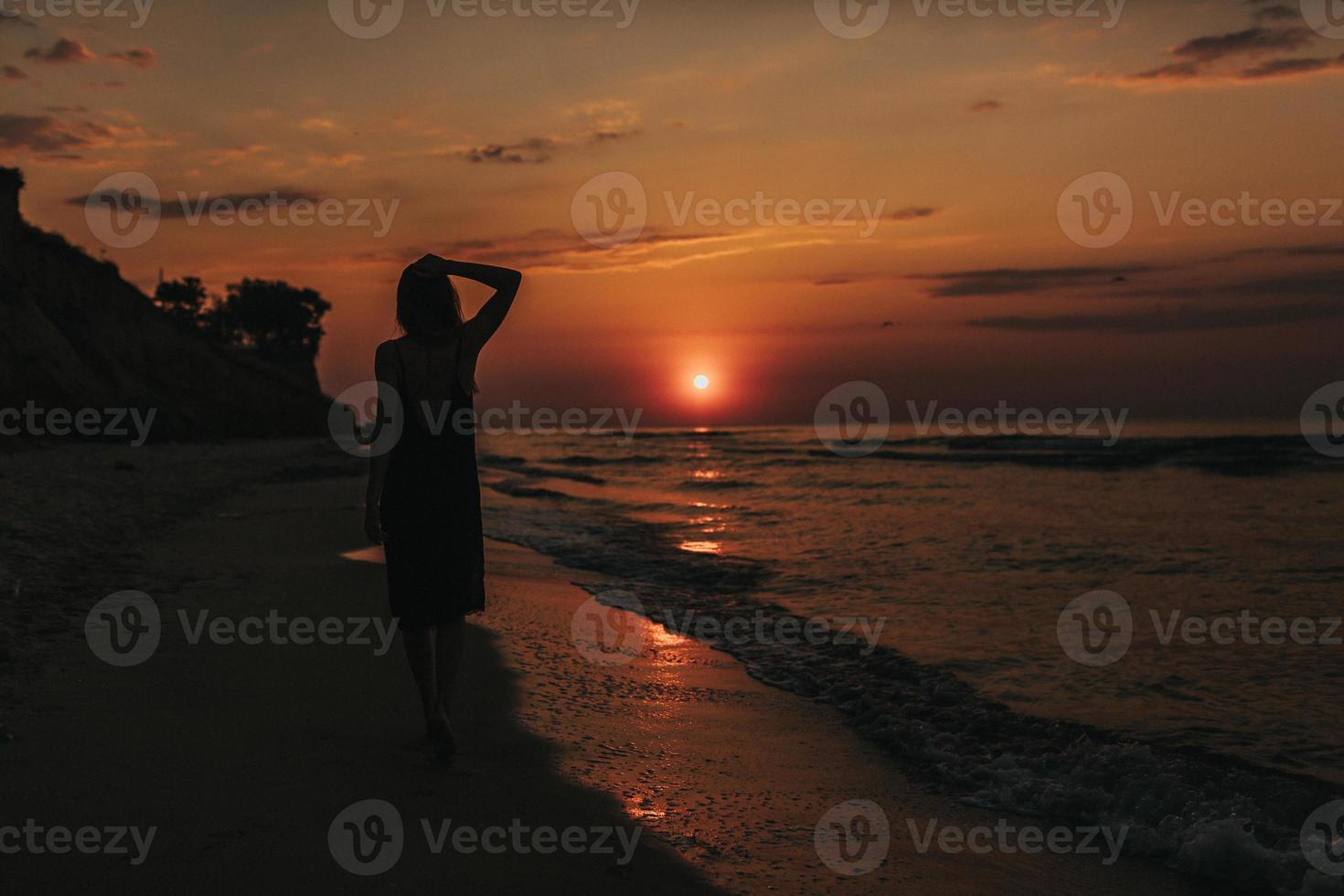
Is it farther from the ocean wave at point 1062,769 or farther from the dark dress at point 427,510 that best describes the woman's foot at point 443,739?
the ocean wave at point 1062,769

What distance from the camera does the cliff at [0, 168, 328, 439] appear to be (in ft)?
81.9

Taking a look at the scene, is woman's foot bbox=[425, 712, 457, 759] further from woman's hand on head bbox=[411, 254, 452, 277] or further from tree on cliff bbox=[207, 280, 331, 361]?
tree on cliff bbox=[207, 280, 331, 361]

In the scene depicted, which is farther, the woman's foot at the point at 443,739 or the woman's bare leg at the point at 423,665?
the woman's bare leg at the point at 423,665

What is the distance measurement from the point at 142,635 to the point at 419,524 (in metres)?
2.87

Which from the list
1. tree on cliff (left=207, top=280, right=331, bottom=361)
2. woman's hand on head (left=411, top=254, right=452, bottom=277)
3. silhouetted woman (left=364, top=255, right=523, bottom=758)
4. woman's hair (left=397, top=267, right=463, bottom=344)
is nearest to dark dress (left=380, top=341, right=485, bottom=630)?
silhouetted woman (left=364, top=255, right=523, bottom=758)

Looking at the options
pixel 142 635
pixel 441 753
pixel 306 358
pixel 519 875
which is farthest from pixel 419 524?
pixel 306 358

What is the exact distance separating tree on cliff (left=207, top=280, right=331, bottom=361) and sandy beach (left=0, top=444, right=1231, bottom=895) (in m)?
83.2

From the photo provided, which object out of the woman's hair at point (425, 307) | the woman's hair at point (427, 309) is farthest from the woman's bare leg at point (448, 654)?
the woman's hair at point (425, 307)

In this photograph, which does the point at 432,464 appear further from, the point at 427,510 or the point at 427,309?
the point at 427,309

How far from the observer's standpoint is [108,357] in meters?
31.5

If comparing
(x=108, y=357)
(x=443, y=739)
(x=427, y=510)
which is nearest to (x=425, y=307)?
(x=427, y=510)

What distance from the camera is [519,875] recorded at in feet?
10.1

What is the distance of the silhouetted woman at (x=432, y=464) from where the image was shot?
13.4 feet

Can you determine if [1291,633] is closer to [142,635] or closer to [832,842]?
[832,842]
